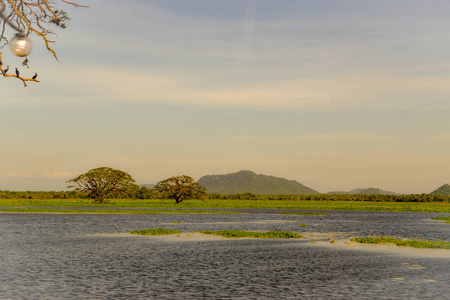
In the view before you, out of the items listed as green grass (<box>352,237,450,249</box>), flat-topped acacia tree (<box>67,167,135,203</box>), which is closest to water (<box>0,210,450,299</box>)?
green grass (<box>352,237,450,249</box>)

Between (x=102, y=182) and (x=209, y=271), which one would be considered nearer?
(x=209, y=271)

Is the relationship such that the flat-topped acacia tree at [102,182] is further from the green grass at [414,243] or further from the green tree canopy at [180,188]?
the green grass at [414,243]

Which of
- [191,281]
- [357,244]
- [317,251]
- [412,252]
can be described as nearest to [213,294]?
[191,281]

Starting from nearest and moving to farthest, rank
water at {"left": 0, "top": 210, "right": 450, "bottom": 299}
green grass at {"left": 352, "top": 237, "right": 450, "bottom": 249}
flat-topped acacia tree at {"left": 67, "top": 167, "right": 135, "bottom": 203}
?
water at {"left": 0, "top": 210, "right": 450, "bottom": 299} → green grass at {"left": 352, "top": 237, "right": 450, "bottom": 249} → flat-topped acacia tree at {"left": 67, "top": 167, "right": 135, "bottom": 203}

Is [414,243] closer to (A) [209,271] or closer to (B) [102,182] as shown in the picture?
(A) [209,271]

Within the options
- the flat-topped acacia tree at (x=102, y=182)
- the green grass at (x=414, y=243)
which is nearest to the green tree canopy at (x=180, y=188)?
the flat-topped acacia tree at (x=102, y=182)

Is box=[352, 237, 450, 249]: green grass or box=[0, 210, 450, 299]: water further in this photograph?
box=[352, 237, 450, 249]: green grass

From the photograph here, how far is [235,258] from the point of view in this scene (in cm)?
2444

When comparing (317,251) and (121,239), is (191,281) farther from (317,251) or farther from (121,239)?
(121,239)

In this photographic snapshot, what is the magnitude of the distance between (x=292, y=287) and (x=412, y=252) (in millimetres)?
13994

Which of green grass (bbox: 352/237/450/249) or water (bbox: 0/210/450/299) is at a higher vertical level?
green grass (bbox: 352/237/450/249)

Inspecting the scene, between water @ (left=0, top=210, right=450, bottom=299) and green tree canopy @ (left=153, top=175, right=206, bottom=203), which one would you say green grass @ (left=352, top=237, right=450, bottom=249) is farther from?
green tree canopy @ (left=153, top=175, right=206, bottom=203)

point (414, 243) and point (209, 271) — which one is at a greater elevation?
point (414, 243)

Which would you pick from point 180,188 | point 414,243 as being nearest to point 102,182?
point 180,188
